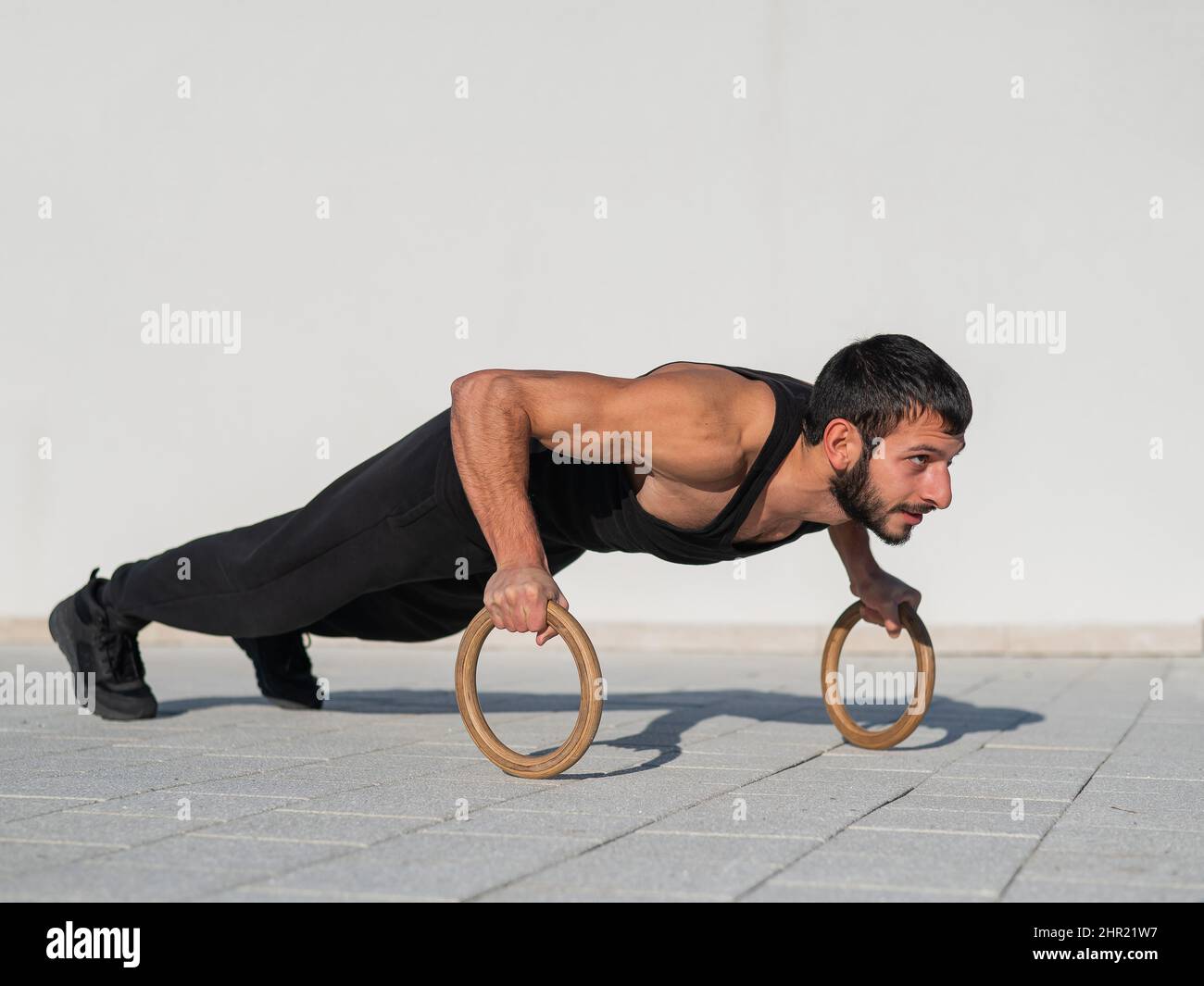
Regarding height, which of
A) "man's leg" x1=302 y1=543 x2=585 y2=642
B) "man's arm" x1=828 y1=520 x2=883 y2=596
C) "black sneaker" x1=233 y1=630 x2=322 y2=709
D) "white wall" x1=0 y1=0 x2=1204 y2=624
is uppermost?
"white wall" x1=0 y1=0 x2=1204 y2=624

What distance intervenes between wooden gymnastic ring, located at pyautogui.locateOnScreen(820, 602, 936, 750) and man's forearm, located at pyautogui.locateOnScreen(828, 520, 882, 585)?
115 millimetres

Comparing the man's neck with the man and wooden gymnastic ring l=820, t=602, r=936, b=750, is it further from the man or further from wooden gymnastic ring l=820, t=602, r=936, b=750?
wooden gymnastic ring l=820, t=602, r=936, b=750

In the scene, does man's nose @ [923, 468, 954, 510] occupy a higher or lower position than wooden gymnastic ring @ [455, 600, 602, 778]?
higher

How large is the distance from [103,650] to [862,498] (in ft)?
8.51

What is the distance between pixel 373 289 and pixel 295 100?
4.61 ft

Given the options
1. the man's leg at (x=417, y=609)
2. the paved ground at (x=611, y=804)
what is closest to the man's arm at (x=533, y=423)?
the paved ground at (x=611, y=804)

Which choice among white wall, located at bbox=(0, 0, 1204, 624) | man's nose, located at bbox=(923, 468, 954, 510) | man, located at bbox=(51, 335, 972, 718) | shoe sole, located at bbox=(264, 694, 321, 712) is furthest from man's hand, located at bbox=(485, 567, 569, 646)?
white wall, located at bbox=(0, 0, 1204, 624)

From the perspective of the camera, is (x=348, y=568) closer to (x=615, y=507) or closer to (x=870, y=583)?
(x=615, y=507)

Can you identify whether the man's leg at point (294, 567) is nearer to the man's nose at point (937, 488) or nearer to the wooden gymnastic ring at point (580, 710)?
the wooden gymnastic ring at point (580, 710)

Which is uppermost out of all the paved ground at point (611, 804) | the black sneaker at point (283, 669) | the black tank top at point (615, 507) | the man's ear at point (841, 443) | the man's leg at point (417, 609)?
the man's ear at point (841, 443)

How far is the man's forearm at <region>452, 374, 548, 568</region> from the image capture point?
3.40 meters

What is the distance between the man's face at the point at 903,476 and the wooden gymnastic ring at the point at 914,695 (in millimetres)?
598

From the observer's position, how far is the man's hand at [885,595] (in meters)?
4.15
